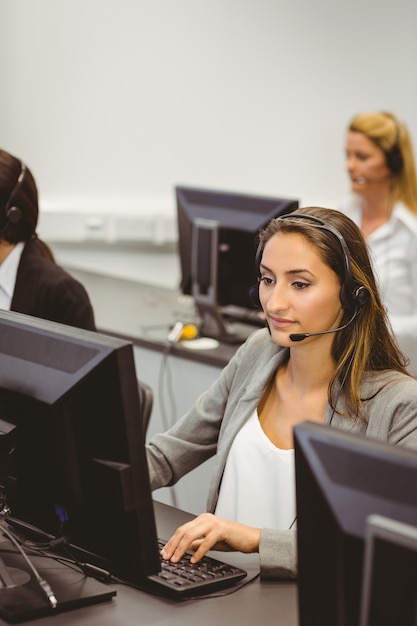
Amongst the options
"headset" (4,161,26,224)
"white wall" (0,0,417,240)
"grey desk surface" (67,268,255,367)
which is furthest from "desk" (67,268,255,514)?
"white wall" (0,0,417,240)

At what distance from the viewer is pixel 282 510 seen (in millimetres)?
1966

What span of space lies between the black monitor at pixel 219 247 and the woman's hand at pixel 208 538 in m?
1.65

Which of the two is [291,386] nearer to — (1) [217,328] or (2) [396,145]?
(1) [217,328]

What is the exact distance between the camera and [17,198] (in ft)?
8.16

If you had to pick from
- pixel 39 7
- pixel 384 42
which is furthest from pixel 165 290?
pixel 384 42

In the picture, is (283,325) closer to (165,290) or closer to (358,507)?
(358,507)

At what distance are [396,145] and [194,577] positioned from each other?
258 cm

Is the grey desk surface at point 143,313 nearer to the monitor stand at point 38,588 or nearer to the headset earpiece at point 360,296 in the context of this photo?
the headset earpiece at point 360,296

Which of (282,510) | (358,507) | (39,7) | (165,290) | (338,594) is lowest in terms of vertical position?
(165,290)

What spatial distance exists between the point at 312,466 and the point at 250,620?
46 cm

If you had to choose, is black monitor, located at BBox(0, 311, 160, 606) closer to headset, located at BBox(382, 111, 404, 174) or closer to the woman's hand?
the woman's hand

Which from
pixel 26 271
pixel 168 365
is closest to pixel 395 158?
pixel 168 365

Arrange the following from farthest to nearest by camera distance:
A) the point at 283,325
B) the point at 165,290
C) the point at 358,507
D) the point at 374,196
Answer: the point at 165,290 → the point at 374,196 → the point at 283,325 → the point at 358,507

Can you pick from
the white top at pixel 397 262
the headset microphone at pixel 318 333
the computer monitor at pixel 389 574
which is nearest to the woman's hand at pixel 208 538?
the headset microphone at pixel 318 333
